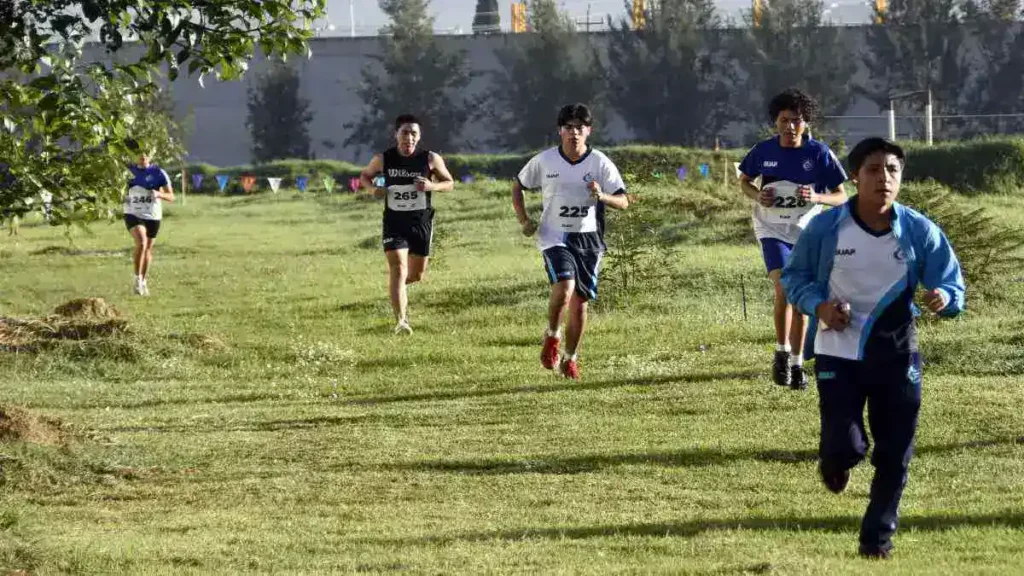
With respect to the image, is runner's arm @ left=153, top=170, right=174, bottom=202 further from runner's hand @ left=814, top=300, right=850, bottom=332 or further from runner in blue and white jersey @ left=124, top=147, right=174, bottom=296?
runner's hand @ left=814, top=300, right=850, bottom=332

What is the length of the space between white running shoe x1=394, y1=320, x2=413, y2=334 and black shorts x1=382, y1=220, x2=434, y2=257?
3.73 ft

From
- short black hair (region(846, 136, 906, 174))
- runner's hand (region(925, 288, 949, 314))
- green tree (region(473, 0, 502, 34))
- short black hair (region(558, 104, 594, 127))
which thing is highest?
green tree (region(473, 0, 502, 34))

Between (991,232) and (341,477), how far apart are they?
1168cm

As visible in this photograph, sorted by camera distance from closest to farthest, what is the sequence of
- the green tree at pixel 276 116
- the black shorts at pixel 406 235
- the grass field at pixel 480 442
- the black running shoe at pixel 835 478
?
1. the black running shoe at pixel 835 478
2. the grass field at pixel 480 442
3. the black shorts at pixel 406 235
4. the green tree at pixel 276 116

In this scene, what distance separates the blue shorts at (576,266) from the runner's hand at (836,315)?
6.95 metres

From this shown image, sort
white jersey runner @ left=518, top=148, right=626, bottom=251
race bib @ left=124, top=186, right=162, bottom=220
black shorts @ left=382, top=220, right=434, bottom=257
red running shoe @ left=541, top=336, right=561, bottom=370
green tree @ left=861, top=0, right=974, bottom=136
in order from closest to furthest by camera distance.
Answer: white jersey runner @ left=518, top=148, right=626, bottom=251, red running shoe @ left=541, top=336, right=561, bottom=370, black shorts @ left=382, top=220, right=434, bottom=257, race bib @ left=124, top=186, right=162, bottom=220, green tree @ left=861, top=0, right=974, bottom=136

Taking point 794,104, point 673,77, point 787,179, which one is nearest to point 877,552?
point 787,179

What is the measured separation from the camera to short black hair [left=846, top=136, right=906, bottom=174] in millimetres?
7539

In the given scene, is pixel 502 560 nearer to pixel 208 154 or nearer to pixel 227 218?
pixel 227 218

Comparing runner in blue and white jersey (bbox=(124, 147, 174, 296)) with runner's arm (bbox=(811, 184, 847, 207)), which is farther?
runner in blue and white jersey (bbox=(124, 147, 174, 296))

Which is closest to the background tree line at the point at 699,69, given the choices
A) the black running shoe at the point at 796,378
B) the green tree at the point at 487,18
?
the green tree at the point at 487,18

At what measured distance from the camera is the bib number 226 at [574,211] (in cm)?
1436

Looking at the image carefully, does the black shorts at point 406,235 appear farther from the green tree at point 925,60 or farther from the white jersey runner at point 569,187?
the green tree at point 925,60

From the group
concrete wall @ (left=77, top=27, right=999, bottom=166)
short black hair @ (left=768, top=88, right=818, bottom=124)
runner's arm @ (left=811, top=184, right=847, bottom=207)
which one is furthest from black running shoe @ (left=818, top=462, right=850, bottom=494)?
concrete wall @ (left=77, top=27, right=999, bottom=166)
